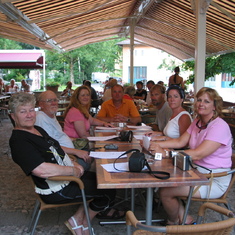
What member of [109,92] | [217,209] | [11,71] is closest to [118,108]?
[109,92]

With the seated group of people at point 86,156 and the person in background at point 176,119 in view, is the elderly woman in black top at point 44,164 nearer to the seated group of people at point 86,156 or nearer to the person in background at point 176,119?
the seated group of people at point 86,156

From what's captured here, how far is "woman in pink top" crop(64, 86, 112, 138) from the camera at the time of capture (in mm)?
3779

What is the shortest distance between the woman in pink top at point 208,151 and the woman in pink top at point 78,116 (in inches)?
53.9

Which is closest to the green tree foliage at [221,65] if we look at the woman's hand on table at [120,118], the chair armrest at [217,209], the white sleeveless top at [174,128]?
the woman's hand on table at [120,118]

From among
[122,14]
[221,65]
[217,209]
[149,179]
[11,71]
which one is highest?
[122,14]

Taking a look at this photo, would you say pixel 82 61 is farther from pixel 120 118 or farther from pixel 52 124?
pixel 52 124

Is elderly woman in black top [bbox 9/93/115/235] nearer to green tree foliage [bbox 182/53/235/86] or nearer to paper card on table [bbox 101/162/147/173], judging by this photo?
paper card on table [bbox 101/162/147/173]

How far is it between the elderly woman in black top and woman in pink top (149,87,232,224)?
0.51 metres

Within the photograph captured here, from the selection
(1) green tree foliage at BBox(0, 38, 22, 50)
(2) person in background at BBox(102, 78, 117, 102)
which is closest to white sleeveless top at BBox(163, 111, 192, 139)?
(2) person in background at BBox(102, 78, 117, 102)

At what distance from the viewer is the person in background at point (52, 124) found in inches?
123

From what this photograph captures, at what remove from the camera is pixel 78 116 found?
3.80 meters

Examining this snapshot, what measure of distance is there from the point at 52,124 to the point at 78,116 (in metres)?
0.65

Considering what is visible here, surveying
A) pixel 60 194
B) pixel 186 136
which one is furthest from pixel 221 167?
pixel 60 194

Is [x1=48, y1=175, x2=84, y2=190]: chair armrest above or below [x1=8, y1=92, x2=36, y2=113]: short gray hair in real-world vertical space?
below
